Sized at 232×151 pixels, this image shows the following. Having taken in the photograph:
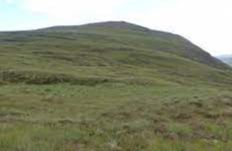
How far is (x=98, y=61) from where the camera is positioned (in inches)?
3506

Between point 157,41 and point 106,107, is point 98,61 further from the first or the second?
point 157,41

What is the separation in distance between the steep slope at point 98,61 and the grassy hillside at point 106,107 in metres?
0.25

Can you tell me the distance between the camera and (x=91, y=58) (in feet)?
301

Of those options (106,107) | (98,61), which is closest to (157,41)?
(98,61)

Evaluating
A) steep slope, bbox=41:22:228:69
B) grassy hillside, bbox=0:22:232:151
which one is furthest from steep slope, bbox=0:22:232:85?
steep slope, bbox=41:22:228:69

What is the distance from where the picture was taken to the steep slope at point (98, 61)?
5503 cm

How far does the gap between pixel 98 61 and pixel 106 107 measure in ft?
193

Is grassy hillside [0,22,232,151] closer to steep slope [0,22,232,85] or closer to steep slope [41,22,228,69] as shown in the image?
steep slope [0,22,232,85]

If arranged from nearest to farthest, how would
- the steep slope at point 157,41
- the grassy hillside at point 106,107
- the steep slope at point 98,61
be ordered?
the grassy hillside at point 106,107 < the steep slope at point 98,61 < the steep slope at point 157,41

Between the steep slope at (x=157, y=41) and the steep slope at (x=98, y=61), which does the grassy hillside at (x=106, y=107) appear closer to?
the steep slope at (x=98, y=61)

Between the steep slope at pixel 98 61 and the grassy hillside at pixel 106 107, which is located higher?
the grassy hillside at pixel 106 107

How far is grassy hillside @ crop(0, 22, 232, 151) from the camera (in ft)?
35.7

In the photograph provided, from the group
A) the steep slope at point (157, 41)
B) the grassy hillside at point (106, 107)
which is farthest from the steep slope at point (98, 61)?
the steep slope at point (157, 41)

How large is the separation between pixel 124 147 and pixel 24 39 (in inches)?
4631
